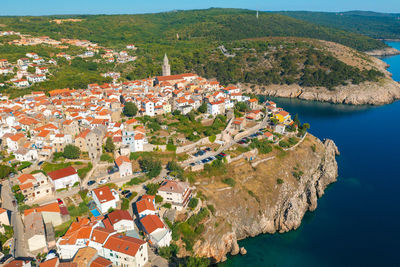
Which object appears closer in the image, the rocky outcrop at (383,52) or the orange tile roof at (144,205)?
the orange tile roof at (144,205)

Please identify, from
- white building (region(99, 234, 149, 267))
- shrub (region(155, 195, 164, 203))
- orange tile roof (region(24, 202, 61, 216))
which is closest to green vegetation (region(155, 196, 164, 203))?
shrub (region(155, 195, 164, 203))

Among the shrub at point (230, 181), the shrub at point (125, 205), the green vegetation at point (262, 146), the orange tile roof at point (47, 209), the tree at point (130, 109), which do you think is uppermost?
the tree at point (130, 109)

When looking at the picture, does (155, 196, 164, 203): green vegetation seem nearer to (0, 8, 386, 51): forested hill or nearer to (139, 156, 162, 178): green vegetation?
(139, 156, 162, 178): green vegetation

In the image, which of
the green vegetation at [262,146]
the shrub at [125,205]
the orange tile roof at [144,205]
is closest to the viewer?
the orange tile roof at [144,205]

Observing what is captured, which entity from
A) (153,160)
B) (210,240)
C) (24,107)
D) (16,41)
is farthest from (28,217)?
(16,41)

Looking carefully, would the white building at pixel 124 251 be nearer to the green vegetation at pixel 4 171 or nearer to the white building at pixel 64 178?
the white building at pixel 64 178

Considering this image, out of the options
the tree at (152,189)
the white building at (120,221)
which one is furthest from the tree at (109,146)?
the white building at (120,221)

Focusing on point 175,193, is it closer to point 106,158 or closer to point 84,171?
point 106,158
